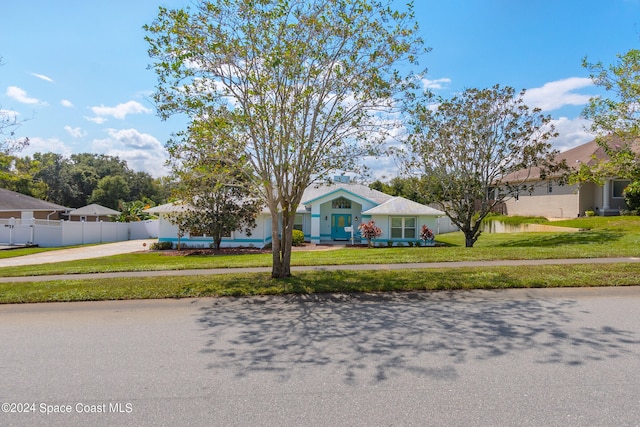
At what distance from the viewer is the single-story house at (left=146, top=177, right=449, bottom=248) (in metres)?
27.2

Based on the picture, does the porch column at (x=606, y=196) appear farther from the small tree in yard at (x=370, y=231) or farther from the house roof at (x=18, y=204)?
the house roof at (x=18, y=204)

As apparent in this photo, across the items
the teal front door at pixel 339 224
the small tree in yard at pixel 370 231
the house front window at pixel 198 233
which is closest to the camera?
the house front window at pixel 198 233

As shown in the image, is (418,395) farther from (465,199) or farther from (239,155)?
(465,199)

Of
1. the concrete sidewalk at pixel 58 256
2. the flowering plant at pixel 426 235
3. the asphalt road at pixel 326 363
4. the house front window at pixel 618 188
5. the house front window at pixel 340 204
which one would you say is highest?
the house front window at pixel 618 188

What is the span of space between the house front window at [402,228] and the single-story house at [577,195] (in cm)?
691

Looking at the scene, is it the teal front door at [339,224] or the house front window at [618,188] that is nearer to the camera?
the house front window at [618,188]

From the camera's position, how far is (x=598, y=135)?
566 inches

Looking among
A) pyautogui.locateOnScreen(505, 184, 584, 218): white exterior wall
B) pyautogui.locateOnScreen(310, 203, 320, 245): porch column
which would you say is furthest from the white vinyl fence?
pyautogui.locateOnScreen(505, 184, 584, 218): white exterior wall

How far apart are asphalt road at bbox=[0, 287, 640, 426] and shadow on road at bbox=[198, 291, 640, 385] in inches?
1.2

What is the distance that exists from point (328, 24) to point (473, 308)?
252 inches

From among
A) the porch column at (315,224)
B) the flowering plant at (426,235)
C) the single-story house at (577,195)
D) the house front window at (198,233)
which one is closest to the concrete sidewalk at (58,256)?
the house front window at (198,233)

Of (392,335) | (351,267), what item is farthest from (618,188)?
(392,335)

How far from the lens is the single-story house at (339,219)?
89.2 ft

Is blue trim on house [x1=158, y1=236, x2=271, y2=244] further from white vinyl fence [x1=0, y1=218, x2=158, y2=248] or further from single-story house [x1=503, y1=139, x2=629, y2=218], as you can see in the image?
single-story house [x1=503, y1=139, x2=629, y2=218]
